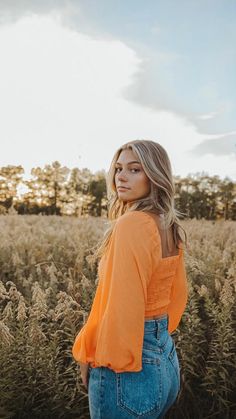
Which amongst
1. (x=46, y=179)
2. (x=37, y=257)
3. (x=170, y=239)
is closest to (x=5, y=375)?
(x=170, y=239)

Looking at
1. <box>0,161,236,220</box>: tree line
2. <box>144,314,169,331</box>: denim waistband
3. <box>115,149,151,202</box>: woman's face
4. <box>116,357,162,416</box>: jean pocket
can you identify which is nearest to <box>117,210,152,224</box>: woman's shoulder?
<box>115,149,151,202</box>: woman's face

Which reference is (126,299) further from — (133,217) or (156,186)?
(156,186)

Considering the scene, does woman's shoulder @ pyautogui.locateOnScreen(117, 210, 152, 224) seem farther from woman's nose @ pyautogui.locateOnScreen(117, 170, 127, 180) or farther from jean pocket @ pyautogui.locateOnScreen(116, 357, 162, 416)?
jean pocket @ pyautogui.locateOnScreen(116, 357, 162, 416)

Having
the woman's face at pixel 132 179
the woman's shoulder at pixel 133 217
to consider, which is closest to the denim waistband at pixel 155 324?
the woman's shoulder at pixel 133 217

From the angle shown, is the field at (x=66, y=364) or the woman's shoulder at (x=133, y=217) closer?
the woman's shoulder at (x=133, y=217)

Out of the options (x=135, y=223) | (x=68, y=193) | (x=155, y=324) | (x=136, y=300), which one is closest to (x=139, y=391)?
(x=155, y=324)

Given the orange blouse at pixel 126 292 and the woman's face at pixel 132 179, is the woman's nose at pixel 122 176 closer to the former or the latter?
the woman's face at pixel 132 179

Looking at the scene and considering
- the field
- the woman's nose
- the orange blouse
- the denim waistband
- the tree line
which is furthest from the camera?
the tree line

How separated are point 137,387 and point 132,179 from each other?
1098mm

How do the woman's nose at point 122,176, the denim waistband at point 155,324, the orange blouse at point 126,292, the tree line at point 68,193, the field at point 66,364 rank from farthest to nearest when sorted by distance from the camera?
the tree line at point 68,193 < the field at point 66,364 < the woman's nose at point 122,176 < the denim waistband at point 155,324 < the orange blouse at point 126,292

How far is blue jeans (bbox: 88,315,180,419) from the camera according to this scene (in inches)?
86.3

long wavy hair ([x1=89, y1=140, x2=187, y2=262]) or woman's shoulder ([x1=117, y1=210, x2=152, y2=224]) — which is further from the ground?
long wavy hair ([x1=89, y1=140, x2=187, y2=262])

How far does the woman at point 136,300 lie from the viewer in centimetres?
215

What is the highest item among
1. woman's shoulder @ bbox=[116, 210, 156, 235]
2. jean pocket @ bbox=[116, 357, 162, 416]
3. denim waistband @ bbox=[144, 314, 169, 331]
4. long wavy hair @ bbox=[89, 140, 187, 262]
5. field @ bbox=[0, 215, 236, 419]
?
long wavy hair @ bbox=[89, 140, 187, 262]
